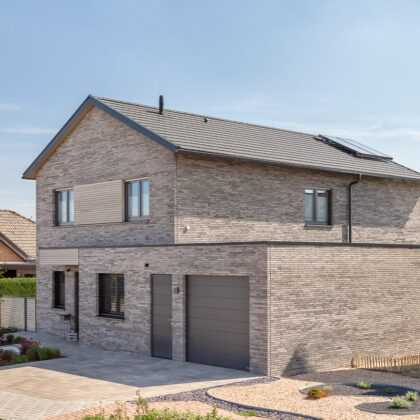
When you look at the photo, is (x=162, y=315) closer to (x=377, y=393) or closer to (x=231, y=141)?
(x=231, y=141)

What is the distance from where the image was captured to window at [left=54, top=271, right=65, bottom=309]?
22938 mm

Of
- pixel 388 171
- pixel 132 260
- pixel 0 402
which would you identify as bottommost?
pixel 0 402

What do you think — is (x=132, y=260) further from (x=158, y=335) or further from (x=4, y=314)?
(x=4, y=314)

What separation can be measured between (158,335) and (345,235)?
8499 mm

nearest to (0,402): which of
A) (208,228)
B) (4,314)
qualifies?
(208,228)

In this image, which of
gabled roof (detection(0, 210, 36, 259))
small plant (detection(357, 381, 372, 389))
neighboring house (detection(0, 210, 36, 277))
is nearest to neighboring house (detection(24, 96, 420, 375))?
small plant (detection(357, 381, 372, 389))

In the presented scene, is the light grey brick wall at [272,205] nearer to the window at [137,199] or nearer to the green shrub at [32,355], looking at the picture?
the window at [137,199]

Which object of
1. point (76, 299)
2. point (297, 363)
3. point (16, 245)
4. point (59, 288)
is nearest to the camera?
point (297, 363)

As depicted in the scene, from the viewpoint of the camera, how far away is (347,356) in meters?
16.1

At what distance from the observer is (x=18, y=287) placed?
Result: 96.8 ft

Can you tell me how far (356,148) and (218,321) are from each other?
1275 cm

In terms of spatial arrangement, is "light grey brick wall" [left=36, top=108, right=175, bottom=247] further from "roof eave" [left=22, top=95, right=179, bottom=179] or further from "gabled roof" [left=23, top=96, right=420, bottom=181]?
"gabled roof" [left=23, top=96, right=420, bottom=181]

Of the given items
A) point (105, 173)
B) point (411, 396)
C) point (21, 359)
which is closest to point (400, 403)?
point (411, 396)

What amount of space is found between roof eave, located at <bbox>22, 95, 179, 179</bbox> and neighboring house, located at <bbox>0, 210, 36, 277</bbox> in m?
10.1
